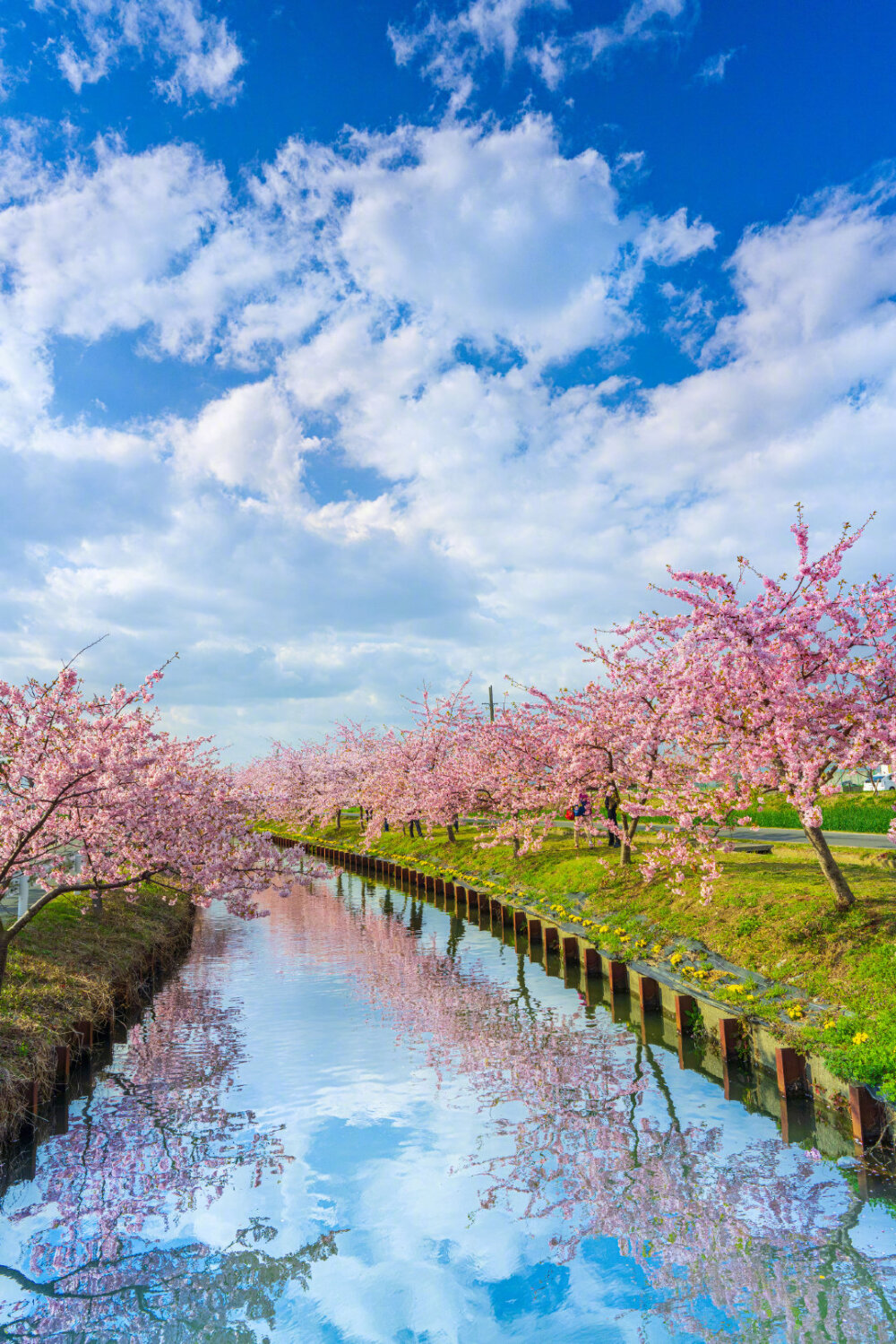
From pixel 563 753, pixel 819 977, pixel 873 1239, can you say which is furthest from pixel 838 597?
pixel 563 753

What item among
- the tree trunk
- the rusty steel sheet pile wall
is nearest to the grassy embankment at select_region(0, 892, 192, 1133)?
the rusty steel sheet pile wall

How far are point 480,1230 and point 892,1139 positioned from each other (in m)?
5.93

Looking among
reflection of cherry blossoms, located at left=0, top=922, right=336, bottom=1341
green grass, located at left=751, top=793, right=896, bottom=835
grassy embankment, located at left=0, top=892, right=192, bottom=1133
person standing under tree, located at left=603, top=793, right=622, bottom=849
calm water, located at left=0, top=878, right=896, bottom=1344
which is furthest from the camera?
green grass, located at left=751, top=793, right=896, bottom=835

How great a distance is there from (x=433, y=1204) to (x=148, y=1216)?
3887 millimetres

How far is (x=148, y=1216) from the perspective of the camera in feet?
34.6

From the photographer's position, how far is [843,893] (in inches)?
653

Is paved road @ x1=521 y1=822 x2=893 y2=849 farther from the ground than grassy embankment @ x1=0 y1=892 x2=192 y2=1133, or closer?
farther from the ground

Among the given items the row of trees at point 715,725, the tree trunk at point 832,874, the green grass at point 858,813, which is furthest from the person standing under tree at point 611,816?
the tree trunk at point 832,874

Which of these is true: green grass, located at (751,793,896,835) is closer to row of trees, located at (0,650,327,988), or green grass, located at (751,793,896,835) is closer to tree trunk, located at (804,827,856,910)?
tree trunk, located at (804,827,856,910)

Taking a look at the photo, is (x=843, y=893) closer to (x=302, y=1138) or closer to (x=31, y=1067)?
(x=302, y=1138)

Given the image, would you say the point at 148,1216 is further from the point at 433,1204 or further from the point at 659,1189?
the point at 659,1189

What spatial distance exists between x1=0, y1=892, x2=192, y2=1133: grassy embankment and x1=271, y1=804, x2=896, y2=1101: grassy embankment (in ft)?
42.9

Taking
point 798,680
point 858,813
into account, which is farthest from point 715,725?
point 858,813

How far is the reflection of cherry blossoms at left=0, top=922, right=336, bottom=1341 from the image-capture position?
28.6 feet
